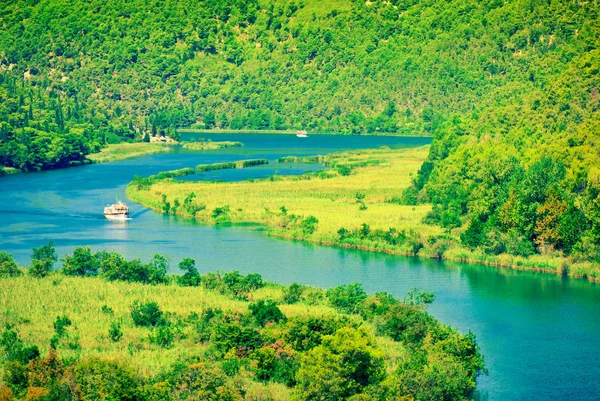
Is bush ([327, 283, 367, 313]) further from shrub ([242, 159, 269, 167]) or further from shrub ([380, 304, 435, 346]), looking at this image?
shrub ([242, 159, 269, 167])

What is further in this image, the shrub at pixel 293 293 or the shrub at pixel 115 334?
the shrub at pixel 293 293

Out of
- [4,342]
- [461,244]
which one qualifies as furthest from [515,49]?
[4,342]

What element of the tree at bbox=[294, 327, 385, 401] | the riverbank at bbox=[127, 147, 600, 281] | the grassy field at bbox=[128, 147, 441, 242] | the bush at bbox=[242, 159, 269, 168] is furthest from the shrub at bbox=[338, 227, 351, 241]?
the bush at bbox=[242, 159, 269, 168]

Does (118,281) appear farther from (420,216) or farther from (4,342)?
(420,216)

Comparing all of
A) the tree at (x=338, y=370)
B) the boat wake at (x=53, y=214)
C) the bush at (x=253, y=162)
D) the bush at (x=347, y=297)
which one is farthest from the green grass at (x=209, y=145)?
the tree at (x=338, y=370)

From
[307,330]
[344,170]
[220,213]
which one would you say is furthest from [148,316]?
[344,170]

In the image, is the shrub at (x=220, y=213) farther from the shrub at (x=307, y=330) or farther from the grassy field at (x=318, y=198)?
the shrub at (x=307, y=330)

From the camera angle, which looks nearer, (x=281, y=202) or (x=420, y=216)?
(x=420, y=216)
